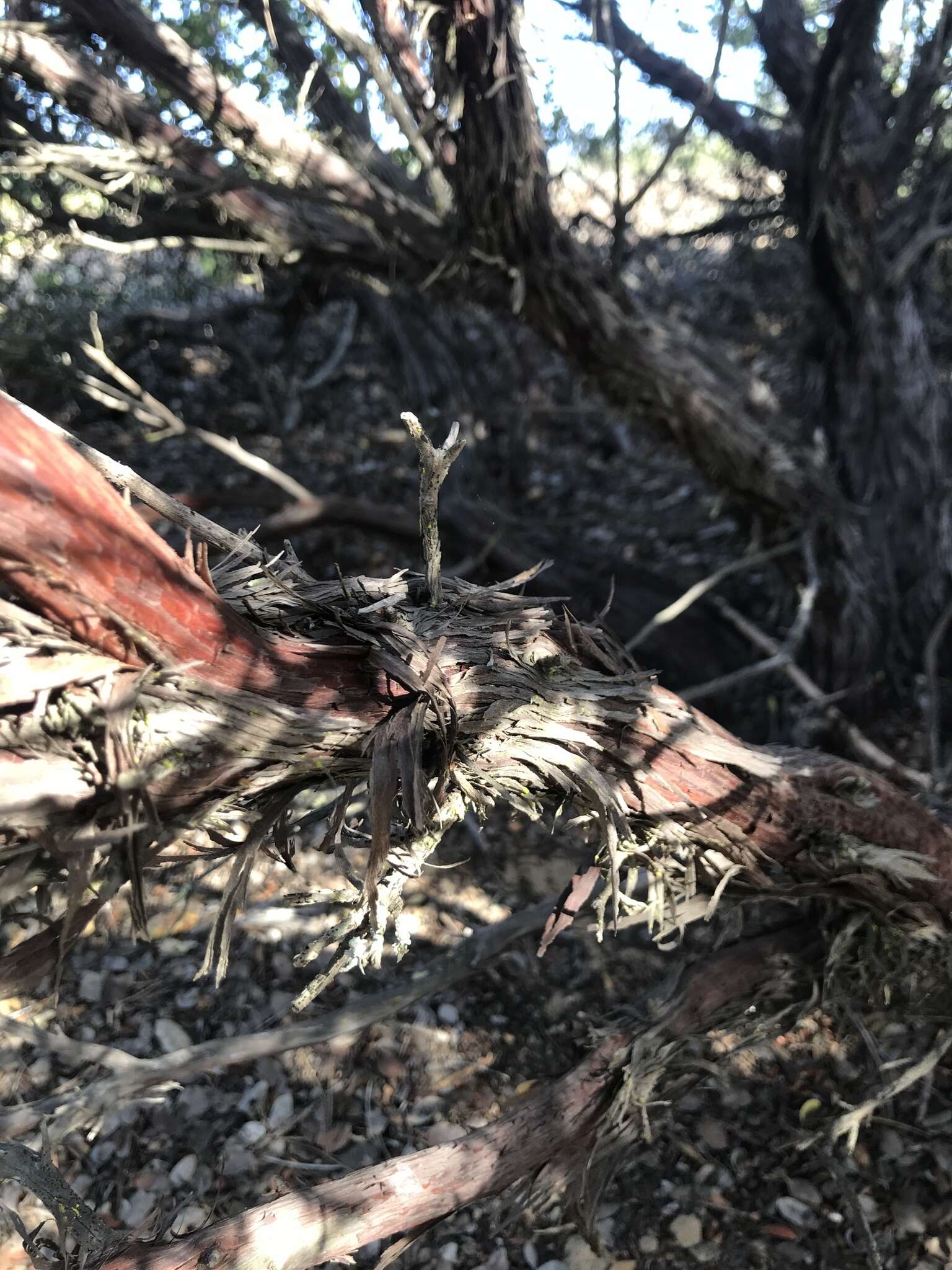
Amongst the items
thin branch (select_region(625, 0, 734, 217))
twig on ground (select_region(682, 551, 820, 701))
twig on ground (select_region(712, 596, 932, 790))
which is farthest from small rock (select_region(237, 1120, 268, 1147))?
thin branch (select_region(625, 0, 734, 217))

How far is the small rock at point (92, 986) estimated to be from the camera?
2340 millimetres

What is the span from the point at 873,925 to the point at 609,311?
81.3 inches

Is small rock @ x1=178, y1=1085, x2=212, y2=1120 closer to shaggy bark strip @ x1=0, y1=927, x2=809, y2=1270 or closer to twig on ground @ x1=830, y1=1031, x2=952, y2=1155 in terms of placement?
shaggy bark strip @ x1=0, y1=927, x2=809, y2=1270

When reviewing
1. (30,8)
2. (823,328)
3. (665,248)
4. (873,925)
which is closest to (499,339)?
(665,248)

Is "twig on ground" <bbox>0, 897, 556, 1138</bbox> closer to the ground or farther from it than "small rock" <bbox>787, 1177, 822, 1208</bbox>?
farther from it

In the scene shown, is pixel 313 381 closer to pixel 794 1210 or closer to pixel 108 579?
pixel 794 1210

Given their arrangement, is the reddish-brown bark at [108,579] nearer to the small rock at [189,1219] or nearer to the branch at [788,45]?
the small rock at [189,1219]

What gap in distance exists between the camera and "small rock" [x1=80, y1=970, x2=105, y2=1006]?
7.68 feet

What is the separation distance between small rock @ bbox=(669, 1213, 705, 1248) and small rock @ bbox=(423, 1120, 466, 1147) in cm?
50

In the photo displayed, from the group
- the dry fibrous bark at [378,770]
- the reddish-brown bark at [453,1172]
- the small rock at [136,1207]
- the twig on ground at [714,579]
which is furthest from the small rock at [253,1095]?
the twig on ground at [714,579]

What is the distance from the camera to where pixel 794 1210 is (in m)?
2.05

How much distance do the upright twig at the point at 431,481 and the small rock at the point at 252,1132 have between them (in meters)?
1.43

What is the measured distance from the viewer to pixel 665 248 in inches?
275

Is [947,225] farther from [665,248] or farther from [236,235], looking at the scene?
[665,248]
